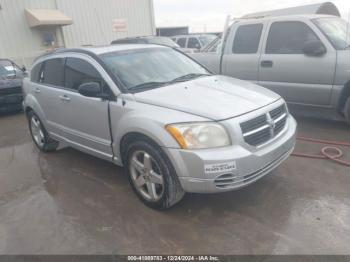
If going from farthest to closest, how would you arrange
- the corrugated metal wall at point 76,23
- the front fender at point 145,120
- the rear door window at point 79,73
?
the corrugated metal wall at point 76,23 < the rear door window at point 79,73 < the front fender at point 145,120

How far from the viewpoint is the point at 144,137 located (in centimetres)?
314

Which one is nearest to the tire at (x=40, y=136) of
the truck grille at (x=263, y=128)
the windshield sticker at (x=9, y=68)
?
the truck grille at (x=263, y=128)

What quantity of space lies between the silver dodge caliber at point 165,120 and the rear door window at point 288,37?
6.36ft

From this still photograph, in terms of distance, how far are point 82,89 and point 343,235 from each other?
2882 mm

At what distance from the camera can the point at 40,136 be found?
5316mm

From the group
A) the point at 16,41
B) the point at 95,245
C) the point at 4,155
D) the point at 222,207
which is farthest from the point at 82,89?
the point at 16,41

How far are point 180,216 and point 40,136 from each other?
3174 mm

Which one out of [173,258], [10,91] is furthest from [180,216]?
[10,91]

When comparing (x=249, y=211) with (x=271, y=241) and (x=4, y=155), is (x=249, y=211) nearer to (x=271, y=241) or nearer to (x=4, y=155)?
(x=271, y=241)

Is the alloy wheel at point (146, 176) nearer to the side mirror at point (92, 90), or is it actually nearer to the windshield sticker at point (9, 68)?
the side mirror at point (92, 90)

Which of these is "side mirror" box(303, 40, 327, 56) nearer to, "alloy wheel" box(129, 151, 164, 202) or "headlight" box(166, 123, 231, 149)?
"headlight" box(166, 123, 231, 149)

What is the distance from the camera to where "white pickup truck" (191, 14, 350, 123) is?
507cm

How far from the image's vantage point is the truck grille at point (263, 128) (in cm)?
296

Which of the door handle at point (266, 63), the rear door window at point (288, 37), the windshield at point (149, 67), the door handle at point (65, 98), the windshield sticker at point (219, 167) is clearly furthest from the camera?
the door handle at point (266, 63)
